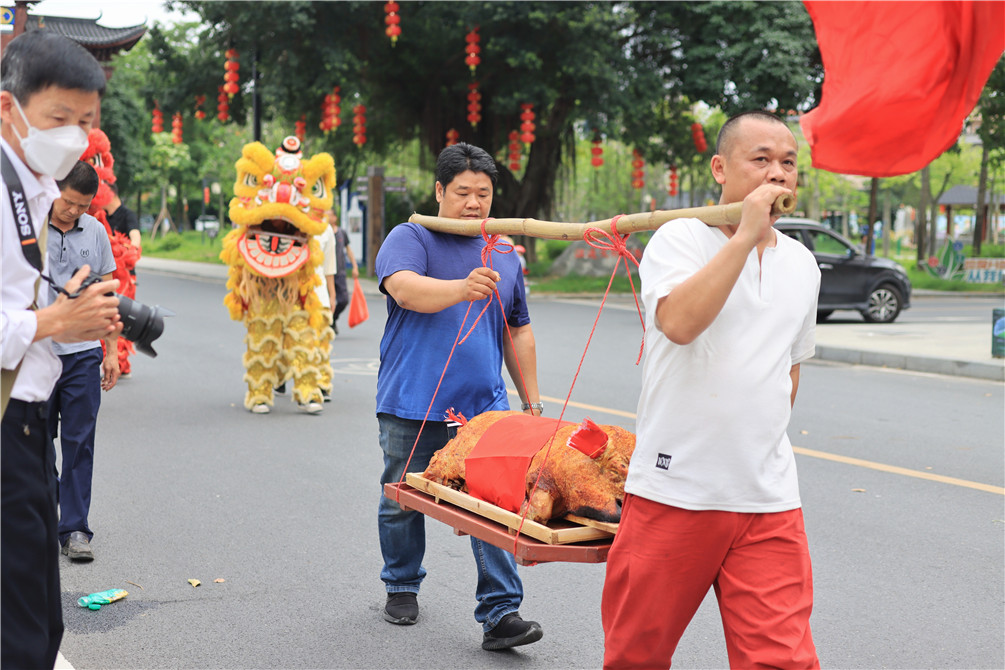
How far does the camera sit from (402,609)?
4.30 m

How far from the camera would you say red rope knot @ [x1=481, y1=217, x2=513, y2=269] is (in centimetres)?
381

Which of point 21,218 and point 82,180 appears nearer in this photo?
point 21,218

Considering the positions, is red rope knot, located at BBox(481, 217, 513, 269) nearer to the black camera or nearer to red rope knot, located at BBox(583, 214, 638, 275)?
red rope knot, located at BBox(583, 214, 638, 275)

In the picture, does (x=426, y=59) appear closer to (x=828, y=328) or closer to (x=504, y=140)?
(x=504, y=140)

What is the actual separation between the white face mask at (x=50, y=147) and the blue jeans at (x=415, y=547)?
6.50 ft

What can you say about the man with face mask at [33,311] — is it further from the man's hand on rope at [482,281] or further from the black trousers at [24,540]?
the man's hand on rope at [482,281]

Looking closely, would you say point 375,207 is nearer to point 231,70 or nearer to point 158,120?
point 231,70

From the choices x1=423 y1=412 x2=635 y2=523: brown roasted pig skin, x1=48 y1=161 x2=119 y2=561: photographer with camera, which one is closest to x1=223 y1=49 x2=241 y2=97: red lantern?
x1=48 y1=161 x2=119 y2=561: photographer with camera

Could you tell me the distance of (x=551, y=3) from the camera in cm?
2297

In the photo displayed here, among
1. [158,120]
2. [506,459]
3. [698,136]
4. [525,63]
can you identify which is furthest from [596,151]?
[506,459]

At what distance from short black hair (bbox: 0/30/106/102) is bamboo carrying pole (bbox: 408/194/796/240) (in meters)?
1.31

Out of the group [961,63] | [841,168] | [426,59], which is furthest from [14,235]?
[426,59]

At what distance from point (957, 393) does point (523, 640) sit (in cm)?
786

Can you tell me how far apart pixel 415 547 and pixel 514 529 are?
1255 millimetres
